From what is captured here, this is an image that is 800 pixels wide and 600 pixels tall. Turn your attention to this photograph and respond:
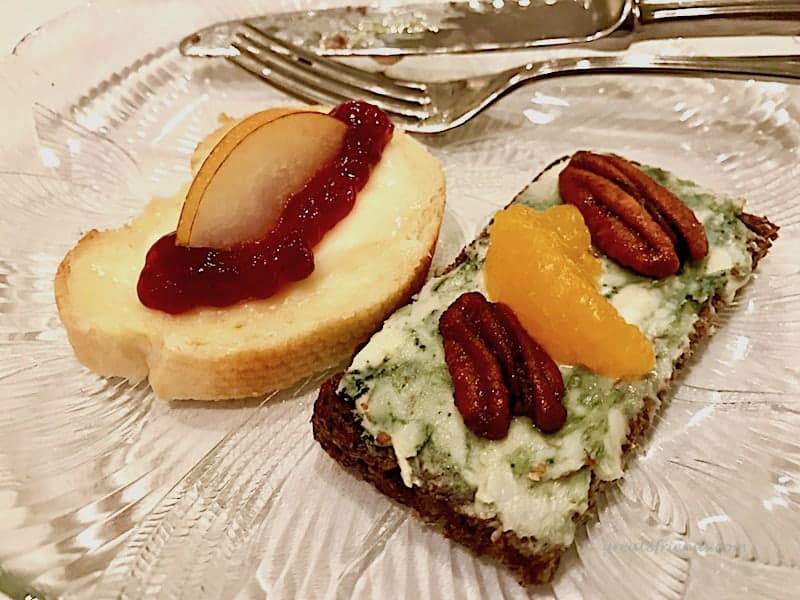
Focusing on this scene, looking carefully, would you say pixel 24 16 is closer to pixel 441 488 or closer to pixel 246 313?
pixel 246 313

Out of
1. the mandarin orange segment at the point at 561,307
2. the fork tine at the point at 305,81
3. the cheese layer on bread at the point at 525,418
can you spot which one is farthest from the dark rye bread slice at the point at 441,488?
the fork tine at the point at 305,81

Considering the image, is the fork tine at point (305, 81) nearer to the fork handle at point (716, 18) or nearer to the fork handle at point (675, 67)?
the fork handle at point (675, 67)

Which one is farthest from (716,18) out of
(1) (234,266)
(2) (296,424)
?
(2) (296,424)

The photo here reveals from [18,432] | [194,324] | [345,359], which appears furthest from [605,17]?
[18,432]

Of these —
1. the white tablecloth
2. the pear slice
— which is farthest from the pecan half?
the white tablecloth

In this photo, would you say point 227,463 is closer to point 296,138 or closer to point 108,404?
point 108,404

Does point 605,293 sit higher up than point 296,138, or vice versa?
point 296,138

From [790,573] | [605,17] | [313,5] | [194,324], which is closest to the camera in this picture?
[790,573]
